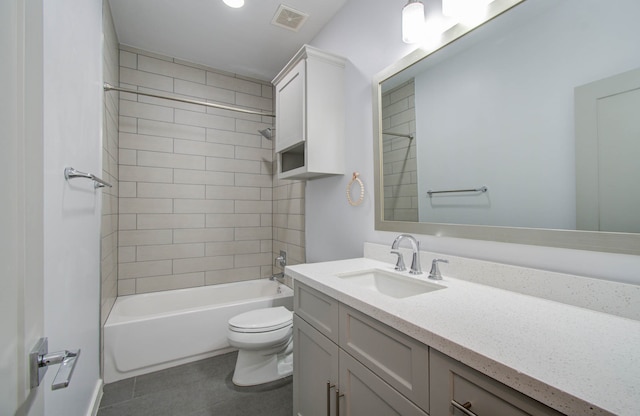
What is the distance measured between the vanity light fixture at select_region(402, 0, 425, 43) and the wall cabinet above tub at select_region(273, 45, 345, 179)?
0.64 meters

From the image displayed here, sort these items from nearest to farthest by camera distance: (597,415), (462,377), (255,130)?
(597,415)
(462,377)
(255,130)

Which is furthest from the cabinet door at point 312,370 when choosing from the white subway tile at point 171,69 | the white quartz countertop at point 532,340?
the white subway tile at point 171,69

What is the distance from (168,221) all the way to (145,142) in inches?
31.0

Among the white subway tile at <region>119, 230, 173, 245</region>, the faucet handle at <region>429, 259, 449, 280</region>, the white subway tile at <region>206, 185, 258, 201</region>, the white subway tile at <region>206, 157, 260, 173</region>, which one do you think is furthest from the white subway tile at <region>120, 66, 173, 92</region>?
the faucet handle at <region>429, 259, 449, 280</region>

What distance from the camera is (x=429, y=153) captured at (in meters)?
1.43

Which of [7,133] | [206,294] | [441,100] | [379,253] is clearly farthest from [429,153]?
[206,294]

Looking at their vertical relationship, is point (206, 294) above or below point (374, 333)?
below

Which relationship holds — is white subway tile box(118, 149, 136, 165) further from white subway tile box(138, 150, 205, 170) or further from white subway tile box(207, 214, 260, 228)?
white subway tile box(207, 214, 260, 228)

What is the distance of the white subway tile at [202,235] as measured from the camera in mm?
2746

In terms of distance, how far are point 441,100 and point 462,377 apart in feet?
4.00

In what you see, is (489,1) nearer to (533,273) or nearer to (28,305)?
(533,273)

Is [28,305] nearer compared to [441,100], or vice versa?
[28,305]

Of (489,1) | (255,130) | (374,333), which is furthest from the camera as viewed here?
(255,130)

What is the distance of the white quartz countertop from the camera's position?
47cm
